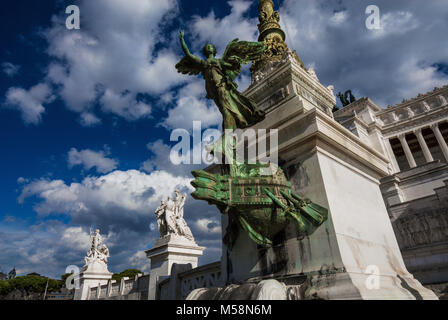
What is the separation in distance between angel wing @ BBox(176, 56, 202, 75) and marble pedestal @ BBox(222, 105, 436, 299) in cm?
187

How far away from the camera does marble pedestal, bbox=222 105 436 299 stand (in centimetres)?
403

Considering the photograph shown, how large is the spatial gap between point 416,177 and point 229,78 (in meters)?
27.6

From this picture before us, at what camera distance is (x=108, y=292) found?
15.1m

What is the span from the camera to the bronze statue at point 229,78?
18.0 ft

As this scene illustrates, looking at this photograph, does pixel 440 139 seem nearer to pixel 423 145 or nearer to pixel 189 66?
pixel 423 145

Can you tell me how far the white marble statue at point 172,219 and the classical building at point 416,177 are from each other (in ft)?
39.5

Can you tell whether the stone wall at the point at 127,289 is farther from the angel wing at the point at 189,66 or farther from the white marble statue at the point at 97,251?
the angel wing at the point at 189,66

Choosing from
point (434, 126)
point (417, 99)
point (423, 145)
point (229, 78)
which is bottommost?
point (229, 78)

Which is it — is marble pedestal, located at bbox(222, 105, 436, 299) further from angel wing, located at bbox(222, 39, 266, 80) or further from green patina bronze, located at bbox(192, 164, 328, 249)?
angel wing, located at bbox(222, 39, 266, 80)

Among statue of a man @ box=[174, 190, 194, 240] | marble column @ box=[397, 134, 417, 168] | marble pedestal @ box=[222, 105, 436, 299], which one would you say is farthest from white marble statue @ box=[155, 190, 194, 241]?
marble column @ box=[397, 134, 417, 168]

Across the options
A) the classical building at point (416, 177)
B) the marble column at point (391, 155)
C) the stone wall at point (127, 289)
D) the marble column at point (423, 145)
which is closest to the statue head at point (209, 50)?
the stone wall at point (127, 289)

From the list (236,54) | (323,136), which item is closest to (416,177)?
(323,136)

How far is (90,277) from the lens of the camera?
1850 centimetres

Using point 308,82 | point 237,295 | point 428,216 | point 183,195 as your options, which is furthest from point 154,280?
point 428,216
